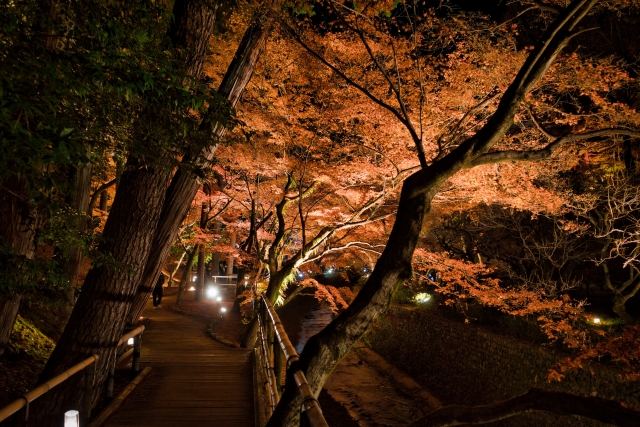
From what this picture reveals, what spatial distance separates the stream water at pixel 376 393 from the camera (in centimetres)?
1166

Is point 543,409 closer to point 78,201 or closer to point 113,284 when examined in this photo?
point 113,284

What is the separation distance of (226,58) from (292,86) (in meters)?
2.00

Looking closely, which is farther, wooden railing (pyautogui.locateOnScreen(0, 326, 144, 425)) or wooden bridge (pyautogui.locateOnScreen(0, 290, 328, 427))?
wooden bridge (pyautogui.locateOnScreen(0, 290, 328, 427))

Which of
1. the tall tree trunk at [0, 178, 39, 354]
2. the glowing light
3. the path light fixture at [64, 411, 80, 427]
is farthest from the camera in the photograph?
the glowing light

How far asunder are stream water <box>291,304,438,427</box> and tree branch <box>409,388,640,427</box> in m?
9.12

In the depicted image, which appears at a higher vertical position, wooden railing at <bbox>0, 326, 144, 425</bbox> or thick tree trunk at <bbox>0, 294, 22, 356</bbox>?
thick tree trunk at <bbox>0, 294, 22, 356</bbox>

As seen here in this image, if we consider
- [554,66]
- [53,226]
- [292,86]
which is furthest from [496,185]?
[53,226]

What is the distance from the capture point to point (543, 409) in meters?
2.64

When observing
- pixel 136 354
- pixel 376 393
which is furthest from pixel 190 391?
pixel 376 393

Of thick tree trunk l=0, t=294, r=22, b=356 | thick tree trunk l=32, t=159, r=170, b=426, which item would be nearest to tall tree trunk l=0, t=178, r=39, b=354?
thick tree trunk l=0, t=294, r=22, b=356

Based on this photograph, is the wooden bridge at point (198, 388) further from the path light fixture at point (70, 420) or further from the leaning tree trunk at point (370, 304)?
the leaning tree trunk at point (370, 304)

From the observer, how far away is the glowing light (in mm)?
18192

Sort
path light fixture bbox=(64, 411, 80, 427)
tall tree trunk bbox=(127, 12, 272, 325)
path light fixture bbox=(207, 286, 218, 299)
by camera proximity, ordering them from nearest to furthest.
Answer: path light fixture bbox=(64, 411, 80, 427), tall tree trunk bbox=(127, 12, 272, 325), path light fixture bbox=(207, 286, 218, 299)

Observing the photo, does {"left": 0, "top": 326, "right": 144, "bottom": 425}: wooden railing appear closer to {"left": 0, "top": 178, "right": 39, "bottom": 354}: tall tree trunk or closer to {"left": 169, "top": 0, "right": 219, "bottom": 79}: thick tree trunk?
{"left": 0, "top": 178, "right": 39, "bottom": 354}: tall tree trunk
